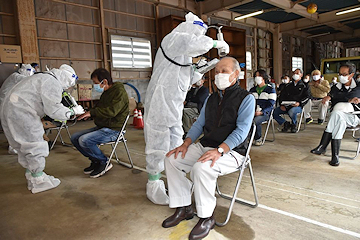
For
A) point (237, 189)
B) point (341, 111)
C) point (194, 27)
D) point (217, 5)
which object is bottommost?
point (237, 189)

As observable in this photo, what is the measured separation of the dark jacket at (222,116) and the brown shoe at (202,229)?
1.71ft

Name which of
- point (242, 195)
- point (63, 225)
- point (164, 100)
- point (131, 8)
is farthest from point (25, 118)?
point (131, 8)

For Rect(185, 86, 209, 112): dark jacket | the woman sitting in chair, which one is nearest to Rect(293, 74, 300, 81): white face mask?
the woman sitting in chair

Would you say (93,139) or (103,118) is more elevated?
(103,118)

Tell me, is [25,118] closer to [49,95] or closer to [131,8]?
[49,95]

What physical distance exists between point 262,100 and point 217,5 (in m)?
6.28

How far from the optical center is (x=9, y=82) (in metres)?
4.44

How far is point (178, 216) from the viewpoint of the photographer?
6.01ft

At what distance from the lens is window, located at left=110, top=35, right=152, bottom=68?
7.91 meters

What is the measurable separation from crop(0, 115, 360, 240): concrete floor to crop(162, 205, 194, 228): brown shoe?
4 centimetres

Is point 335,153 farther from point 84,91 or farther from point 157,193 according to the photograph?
point 84,91

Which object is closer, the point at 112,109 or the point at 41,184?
the point at 41,184

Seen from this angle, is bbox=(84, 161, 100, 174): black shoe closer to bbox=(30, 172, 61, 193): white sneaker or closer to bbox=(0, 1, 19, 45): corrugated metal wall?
bbox=(30, 172, 61, 193): white sneaker

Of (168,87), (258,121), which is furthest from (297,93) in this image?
(168,87)
